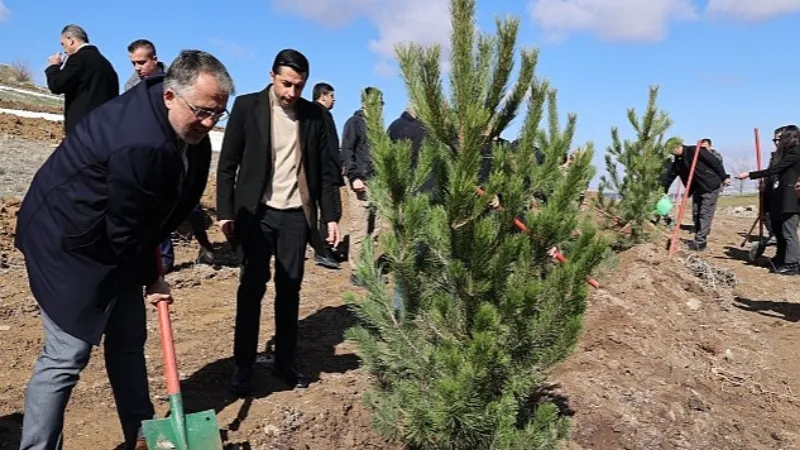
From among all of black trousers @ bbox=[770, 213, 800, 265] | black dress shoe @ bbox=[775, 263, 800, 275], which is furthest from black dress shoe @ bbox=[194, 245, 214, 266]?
black dress shoe @ bbox=[775, 263, 800, 275]

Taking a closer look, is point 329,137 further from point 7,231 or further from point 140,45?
point 7,231

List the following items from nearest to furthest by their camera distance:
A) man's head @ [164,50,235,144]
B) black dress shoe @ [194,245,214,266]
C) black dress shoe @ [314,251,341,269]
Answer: man's head @ [164,50,235,144] → black dress shoe @ [194,245,214,266] → black dress shoe @ [314,251,341,269]

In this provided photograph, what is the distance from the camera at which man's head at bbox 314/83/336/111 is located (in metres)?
6.74

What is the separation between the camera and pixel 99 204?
2477 millimetres

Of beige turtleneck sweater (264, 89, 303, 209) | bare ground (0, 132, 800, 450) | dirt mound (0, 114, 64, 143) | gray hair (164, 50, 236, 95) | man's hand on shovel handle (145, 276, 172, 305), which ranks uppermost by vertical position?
gray hair (164, 50, 236, 95)

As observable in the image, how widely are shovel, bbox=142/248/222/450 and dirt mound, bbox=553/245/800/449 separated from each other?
6.14 ft

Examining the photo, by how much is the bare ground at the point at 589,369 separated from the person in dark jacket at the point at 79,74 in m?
1.53

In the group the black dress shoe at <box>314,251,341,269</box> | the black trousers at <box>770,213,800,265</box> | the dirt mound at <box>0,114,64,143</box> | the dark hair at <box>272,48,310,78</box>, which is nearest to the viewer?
the dark hair at <box>272,48,310,78</box>

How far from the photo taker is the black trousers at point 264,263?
12.3 feet

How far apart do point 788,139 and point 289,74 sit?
7349mm

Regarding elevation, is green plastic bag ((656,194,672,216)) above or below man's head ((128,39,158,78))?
below

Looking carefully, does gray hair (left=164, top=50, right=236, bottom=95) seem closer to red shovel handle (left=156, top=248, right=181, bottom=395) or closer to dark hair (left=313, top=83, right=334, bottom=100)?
red shovel handle (left=156, top=248, right=181, bottom=395)

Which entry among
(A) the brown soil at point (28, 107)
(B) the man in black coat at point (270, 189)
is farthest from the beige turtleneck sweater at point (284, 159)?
(A) the brown soil at point (28, 107)

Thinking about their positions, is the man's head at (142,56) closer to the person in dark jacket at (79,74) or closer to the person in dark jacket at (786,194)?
the person in dark jacket at (79,74)
